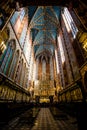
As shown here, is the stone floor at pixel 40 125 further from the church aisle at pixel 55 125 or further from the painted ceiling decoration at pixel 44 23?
the painted ceiling decoration at pixel 44 23

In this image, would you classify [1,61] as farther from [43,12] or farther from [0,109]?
[43,12]

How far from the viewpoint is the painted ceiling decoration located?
19.1 metres

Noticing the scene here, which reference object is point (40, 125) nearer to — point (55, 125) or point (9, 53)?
point (55, 125)

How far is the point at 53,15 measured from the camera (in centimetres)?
1992

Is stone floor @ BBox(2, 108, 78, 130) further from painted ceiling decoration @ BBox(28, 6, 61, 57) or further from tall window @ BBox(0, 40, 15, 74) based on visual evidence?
painted ceiling decoration @ BBox(28, 6, 61, 57)

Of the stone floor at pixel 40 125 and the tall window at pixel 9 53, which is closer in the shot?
the stone floor at pixel 40 125

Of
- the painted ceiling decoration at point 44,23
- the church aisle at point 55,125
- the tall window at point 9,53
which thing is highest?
the painted ceiling decoration at point 44,23

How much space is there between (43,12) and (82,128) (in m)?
21.8

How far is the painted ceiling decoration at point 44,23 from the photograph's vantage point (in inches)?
752

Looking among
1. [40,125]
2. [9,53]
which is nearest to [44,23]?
[9,53]

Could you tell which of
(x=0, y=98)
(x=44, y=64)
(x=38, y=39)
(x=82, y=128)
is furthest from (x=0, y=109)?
(x=44, y=64)

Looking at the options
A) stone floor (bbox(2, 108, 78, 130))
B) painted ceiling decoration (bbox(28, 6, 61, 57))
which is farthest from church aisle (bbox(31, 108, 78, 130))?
painted ceiling decoration (bbox(28, 6, 61, 57))

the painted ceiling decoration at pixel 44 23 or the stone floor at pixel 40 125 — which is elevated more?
the painted ceiling decoration at pixel 44 23

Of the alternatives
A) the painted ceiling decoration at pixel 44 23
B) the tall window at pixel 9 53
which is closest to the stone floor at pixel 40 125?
the tall window at pixel 9 53
